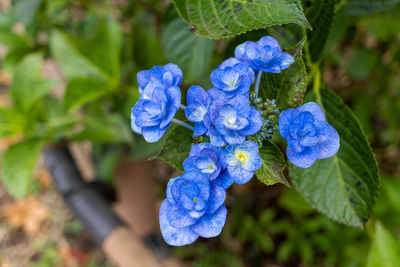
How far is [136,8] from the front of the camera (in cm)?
139

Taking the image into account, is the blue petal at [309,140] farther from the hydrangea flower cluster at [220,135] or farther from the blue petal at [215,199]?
the blue petal at [215,199]

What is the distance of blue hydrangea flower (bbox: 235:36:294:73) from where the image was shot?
0.48 meters

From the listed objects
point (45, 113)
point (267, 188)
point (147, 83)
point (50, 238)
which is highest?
point (147, 83)

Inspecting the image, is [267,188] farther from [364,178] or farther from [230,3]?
[230,3]

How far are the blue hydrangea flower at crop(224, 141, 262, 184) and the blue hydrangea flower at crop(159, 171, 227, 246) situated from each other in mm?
33

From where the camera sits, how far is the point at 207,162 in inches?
17.8

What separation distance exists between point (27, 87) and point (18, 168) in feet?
0.80

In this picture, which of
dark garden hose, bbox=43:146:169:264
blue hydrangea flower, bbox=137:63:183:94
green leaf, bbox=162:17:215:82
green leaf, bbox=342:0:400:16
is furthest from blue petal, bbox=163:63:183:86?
dark garden hose, bbox=43:146:169:264

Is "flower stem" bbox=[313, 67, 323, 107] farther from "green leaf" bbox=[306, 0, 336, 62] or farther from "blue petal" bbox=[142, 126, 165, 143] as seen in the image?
"blue petal" bbox=[142, 126, 165, 143]

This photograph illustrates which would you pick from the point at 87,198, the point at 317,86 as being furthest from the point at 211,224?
the point at 87,198

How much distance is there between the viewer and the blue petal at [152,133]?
1.62 feet

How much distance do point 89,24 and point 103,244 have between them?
2.73 ft

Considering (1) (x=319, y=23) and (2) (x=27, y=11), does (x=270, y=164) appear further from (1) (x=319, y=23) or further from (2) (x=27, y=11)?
(2) (x=27, y=11)

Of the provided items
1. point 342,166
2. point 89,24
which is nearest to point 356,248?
point 342,166
